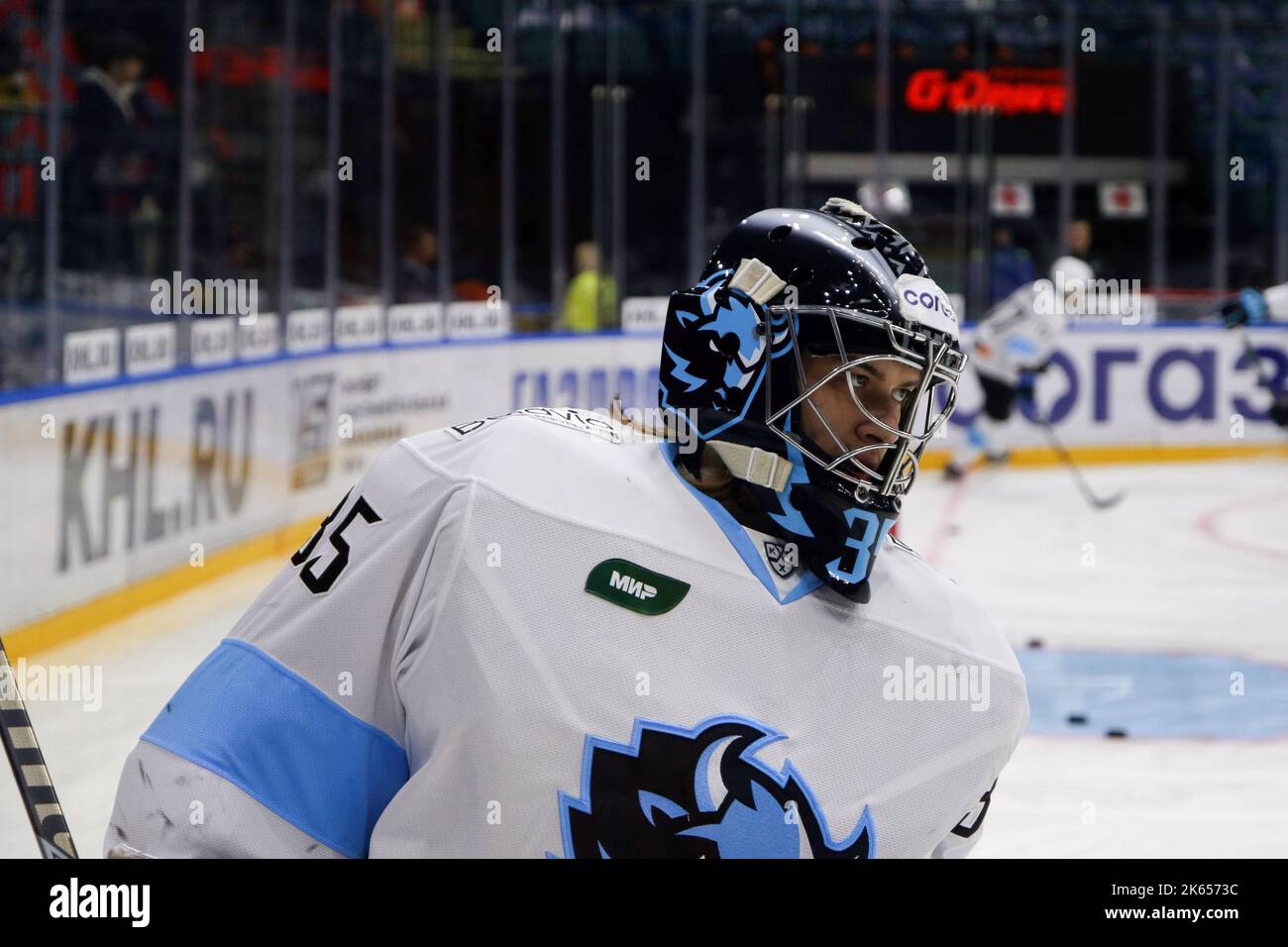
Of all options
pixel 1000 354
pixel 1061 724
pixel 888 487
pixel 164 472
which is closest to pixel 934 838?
pixel 888 487

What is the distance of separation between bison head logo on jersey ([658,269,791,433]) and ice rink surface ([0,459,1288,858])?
193 cm

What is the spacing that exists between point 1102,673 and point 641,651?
3.98 meters

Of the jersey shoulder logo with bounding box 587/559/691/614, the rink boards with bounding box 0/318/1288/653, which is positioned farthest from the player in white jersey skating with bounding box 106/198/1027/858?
the rink boards with bounding box 0/318/1288/653

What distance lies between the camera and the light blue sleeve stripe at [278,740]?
127 centimetres

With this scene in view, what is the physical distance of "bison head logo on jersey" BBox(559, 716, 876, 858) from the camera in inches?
49.9

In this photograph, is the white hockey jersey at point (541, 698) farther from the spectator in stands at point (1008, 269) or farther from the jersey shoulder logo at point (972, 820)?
the spectator in stands at point (1008, 269)

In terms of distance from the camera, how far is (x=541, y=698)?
125 cm

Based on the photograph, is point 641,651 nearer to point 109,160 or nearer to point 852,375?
point 852,375

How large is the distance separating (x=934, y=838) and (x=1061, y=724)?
124 inches

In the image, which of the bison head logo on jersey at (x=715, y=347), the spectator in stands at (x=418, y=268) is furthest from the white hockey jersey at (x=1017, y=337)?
the bison head logo on jersey at (x=715, y=347)

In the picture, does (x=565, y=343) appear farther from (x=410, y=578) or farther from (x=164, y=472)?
(x=410, y=578)

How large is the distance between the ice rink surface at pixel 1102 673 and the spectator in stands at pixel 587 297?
2714mm

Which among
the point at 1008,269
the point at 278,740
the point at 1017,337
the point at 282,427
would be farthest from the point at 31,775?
the point at 1008,269

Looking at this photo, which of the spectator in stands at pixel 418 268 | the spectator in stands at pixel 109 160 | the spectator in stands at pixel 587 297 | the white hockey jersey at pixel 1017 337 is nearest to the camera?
the spectator in stands at pixel 109 160
